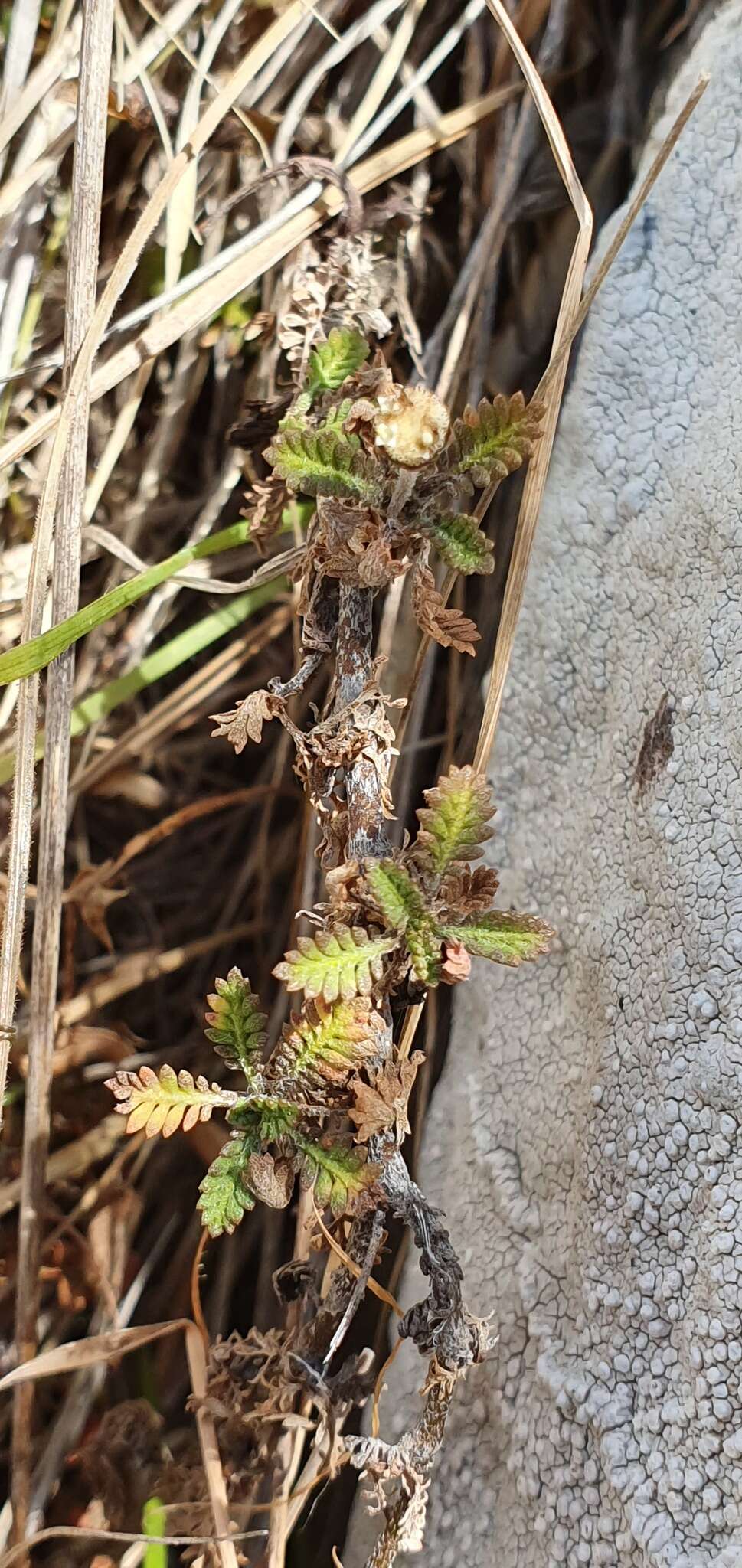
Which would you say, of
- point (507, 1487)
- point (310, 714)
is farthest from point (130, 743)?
point (507, 1487)

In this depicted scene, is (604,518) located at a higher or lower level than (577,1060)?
higher

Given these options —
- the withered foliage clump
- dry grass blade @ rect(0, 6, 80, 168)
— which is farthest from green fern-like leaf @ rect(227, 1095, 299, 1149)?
dry grass blade @ rect(0, 6, 80, 168)

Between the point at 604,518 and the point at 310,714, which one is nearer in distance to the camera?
the point at 604,518

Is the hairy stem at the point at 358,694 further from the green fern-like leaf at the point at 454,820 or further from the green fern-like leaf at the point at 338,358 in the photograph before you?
the green fern-like leaf at the point at 338,358

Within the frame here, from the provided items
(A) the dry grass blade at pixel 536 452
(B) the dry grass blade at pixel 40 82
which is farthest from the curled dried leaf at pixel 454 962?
(B) the dry grass blade at pixel 40 82

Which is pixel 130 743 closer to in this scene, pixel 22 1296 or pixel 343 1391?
pixel 22 1296

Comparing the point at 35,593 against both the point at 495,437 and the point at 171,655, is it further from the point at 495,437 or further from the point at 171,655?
the point at 495,437
